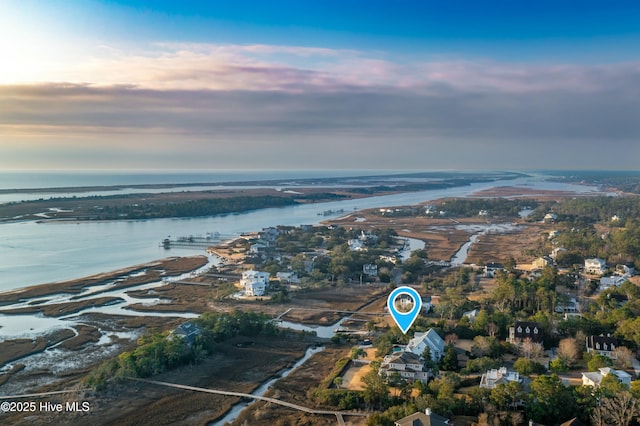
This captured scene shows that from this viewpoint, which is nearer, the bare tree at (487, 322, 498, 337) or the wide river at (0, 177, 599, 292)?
the bare tree at (487, 322, 498, 337)

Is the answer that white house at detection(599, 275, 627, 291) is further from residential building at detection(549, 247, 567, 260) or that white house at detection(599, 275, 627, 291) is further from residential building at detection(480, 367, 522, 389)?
residential building at detection(480, 367, 522, 389)

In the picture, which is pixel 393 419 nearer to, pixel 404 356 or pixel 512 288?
pixel 404 356

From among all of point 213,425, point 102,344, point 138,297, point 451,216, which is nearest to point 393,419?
point 213,425

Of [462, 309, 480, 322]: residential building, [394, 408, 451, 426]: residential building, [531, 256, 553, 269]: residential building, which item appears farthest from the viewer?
[531, 256, 553, 269]: residential building

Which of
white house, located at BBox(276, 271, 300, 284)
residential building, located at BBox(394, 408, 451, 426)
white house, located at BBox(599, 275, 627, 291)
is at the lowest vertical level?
white house, located at BBox(599, 275, 627, 291)

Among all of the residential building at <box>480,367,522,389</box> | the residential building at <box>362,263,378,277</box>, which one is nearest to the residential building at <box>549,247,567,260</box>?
the residential building at <box>362,263,378,277</box>

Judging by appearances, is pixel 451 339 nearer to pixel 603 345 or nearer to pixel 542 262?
pixel 603 345

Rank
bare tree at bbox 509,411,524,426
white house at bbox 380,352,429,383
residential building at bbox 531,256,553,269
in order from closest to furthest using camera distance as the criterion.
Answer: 1. bare tree at bbox 509,411,524,426
2. white house at bbox 380,352,429,383
3. residential building at bbox 531,256,553,269
